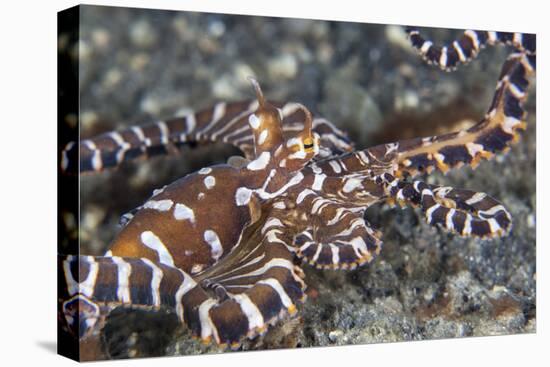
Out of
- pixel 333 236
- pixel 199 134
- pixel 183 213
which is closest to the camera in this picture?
pixel 333 236

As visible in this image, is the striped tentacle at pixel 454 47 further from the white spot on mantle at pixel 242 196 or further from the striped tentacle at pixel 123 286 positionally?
the striped tentacle at pixel 123 286

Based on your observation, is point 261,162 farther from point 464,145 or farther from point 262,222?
point 464,145

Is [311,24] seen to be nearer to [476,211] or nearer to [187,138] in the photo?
[187,138]

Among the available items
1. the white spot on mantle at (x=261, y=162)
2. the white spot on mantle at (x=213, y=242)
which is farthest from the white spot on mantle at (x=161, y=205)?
the white spot on mantle at (x=261, y=162)

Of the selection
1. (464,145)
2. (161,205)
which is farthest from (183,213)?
(464,145)

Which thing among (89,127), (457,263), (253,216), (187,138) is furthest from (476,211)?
(89,127)

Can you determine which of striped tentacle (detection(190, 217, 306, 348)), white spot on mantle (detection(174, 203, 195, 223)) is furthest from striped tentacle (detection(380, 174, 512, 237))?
white spot on mantle (detection(174, 203, 195, 223))
